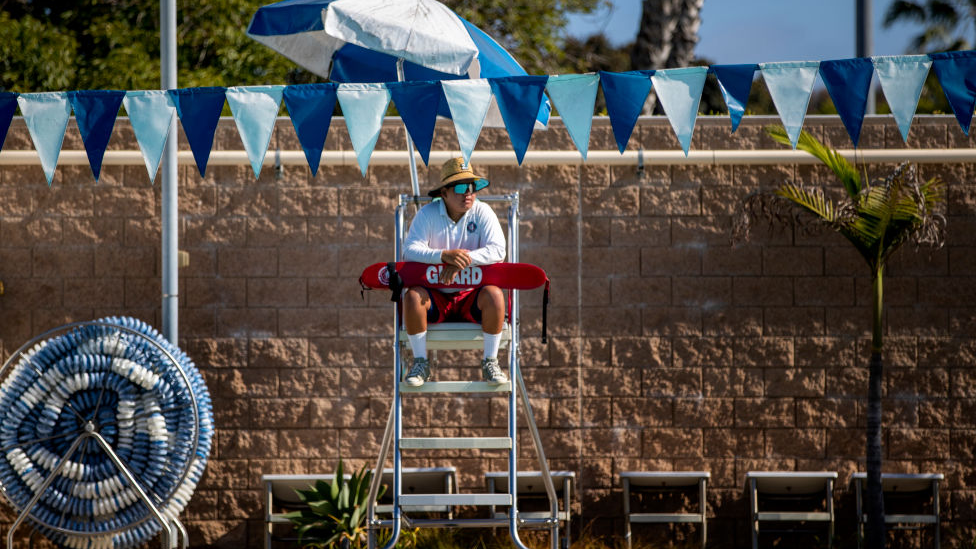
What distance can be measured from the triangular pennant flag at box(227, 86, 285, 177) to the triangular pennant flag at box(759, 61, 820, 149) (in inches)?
93.3

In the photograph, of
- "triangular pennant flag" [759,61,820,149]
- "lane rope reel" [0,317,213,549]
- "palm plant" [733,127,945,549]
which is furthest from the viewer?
"palm plant" [733,127,945,549]

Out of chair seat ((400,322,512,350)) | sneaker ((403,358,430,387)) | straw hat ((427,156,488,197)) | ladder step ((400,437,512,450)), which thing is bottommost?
ladder step ((400,437,512,450))

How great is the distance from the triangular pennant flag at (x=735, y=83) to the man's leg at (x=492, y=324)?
1.49 m

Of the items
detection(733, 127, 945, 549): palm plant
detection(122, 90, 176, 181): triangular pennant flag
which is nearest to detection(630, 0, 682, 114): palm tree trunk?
detection(733, 127, 945, 549): palm plant

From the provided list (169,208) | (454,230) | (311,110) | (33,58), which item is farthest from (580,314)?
(33,58)

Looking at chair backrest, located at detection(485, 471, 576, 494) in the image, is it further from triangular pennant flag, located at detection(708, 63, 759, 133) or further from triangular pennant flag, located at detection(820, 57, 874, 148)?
triangular pennant flag, located at detection(820, 57, 874, 148)

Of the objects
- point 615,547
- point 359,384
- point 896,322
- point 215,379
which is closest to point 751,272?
point 896,322

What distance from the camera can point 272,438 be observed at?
7094 mm

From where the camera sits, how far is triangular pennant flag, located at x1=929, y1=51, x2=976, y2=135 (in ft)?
15.8

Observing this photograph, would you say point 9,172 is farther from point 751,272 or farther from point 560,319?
point 751,272

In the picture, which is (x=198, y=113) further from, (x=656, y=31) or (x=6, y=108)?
(x=656, y=31)

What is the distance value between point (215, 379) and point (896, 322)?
183 inches

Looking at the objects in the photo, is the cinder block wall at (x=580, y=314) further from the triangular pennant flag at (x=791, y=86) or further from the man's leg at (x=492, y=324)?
the triangular pennant flag at (x=791, y=86)

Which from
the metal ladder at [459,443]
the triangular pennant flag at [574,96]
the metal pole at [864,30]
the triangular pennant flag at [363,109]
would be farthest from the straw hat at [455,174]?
the metal pole at [864,30]
